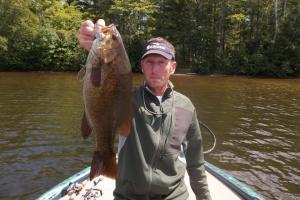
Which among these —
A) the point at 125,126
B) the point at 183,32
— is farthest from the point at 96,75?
the point at 183,32

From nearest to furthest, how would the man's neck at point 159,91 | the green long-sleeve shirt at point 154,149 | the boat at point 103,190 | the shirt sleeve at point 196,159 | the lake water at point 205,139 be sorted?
the green long-sleeve shirt at point 154,149 → the man's neck at point 159,91 → the shirt sleeve at point 196,159 → the boat at point 103,190 → the lake water at point 205,139

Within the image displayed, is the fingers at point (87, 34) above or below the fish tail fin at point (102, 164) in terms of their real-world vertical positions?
above

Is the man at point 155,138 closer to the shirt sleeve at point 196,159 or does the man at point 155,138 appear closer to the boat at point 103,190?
the shirt sleeve at point 196,159

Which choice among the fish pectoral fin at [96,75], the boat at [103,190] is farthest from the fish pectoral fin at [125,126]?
the boat at [103,190]

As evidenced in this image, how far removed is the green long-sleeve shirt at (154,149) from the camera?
11.0 ft

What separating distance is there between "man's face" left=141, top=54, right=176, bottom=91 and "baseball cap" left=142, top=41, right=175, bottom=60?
0.10 feet

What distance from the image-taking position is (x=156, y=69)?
11.2 ft

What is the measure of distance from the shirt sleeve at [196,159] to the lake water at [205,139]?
5785mm

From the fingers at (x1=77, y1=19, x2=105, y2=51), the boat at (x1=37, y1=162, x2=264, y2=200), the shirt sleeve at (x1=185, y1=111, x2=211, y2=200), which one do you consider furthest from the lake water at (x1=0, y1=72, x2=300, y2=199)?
the fingers at (x1=77, y1=19, x2=105, y2=51)

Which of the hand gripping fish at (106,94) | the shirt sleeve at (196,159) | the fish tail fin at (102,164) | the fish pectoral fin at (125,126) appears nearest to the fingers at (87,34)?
the hand gripping fish at (106,94)


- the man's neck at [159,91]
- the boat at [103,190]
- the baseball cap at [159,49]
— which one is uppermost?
the baseball cap at [159,49]

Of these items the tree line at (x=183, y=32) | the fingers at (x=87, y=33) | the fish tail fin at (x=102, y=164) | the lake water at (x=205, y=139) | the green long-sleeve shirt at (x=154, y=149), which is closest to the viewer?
the fingers at (x=87, y=33)

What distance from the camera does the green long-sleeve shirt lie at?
3338 millimetres

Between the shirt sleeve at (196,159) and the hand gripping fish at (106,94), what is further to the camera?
the shirt sleeve at (196,159)
